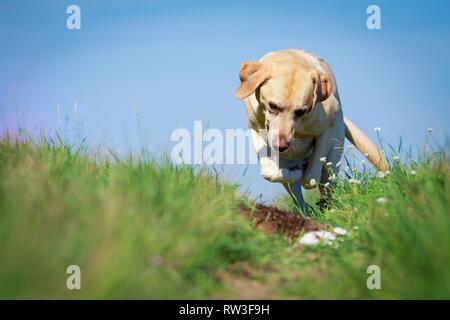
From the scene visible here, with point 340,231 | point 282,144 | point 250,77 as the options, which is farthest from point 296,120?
point 340,231

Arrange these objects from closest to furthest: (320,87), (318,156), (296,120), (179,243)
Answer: (179,243), (296,120), (320,87), (318,156)

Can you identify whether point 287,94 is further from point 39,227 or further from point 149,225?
point 39,227

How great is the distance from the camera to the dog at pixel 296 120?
687 cm

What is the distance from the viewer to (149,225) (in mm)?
3869

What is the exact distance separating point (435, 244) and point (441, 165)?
1.86 metres

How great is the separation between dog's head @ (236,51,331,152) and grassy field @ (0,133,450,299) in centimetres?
164

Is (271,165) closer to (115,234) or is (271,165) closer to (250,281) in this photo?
(250,281)

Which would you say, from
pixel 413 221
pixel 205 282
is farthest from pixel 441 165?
pixel 205 282

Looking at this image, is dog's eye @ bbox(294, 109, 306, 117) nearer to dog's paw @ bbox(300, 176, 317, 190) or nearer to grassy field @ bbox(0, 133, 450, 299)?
dog's paw @ bbox(300, 176, 317, 190)

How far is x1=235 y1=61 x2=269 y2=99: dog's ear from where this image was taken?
6.99m

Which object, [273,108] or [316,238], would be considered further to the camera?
[273,108]

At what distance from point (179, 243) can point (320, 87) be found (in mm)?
3775

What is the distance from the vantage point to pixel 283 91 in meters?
6.85
